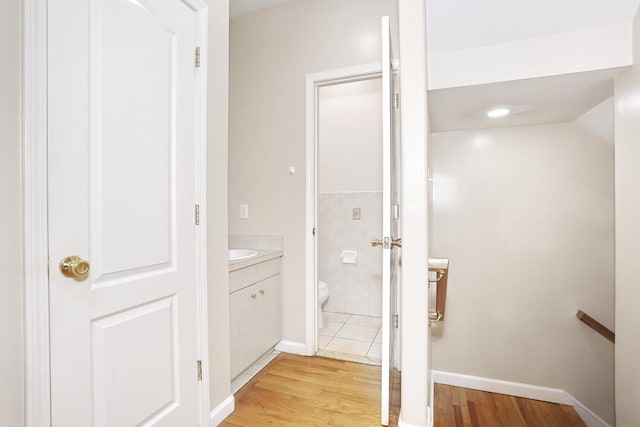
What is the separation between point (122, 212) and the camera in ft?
3.79

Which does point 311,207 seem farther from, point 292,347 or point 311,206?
point 292,347

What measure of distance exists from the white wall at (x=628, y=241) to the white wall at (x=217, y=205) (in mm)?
1969

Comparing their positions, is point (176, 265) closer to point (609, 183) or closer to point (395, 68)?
point (395, 68)

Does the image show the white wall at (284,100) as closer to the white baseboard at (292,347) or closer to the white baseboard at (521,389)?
the white baseboard at (292,347)

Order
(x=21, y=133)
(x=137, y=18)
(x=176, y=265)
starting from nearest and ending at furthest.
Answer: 1. (x=21, y=133)
2. (x=137, y=18)
3. (x=176, y=265)

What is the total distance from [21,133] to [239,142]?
1.90m

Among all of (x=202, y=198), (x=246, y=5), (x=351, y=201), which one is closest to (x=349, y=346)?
(x=351, y=201)

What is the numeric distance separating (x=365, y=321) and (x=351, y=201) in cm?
130

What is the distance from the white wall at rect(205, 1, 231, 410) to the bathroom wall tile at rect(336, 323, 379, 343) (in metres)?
1.39

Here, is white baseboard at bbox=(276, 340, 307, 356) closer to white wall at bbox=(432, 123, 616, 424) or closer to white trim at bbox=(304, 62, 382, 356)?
white trim at bbox=(304, 62, 382, 356)

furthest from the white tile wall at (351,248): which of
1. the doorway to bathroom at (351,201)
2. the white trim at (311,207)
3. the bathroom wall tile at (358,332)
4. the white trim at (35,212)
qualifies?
the white trim at (35,212)

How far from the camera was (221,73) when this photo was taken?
1.68m

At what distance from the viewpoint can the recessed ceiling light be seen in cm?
205

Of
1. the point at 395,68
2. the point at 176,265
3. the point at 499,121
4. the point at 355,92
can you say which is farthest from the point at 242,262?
the point at 355,92
